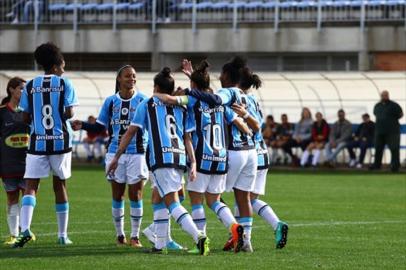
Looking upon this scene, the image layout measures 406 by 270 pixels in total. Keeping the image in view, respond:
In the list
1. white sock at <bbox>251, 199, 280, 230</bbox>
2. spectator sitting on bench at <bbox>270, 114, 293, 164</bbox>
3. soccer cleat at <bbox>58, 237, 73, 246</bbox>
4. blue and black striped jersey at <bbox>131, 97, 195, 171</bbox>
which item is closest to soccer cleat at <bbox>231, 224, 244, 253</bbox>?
blue and black striped jersey at <bbox>131, 97, 195, 171</bbox>

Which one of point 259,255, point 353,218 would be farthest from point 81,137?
point 259,255

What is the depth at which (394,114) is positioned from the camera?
35.2 metres

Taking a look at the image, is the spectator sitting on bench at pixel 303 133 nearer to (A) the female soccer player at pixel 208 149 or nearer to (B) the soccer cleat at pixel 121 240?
(B) the soccer cleat at pixel 121 240

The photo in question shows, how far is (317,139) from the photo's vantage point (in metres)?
37.1

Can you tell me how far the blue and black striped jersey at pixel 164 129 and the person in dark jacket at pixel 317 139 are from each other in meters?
22.9

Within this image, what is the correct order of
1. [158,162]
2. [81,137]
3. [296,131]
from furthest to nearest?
[81,137], [296,131], [158,162]

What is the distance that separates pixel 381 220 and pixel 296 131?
1847 centimetres

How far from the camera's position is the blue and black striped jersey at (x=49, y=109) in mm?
14820

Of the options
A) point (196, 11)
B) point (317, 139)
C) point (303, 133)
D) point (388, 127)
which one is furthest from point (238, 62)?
point (196, 11)

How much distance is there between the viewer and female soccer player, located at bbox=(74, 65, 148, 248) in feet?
49.5

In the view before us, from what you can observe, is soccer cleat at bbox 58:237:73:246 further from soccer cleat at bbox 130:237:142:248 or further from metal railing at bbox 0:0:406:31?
metal railing at bbox 0:0:406:31

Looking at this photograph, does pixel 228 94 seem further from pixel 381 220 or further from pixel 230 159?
pixel 381 220

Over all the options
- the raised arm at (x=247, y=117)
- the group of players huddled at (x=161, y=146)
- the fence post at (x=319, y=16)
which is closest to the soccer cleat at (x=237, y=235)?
the group of players huddled at (x=161, y=146)

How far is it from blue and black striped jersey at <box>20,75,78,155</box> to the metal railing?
1154 inches
